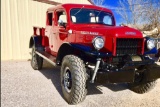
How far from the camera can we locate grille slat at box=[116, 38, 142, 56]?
14.9 ft

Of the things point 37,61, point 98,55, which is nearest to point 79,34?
point 98,55

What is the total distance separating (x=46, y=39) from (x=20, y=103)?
117 inches

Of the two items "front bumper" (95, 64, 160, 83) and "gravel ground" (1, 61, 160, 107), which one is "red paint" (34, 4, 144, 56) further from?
"gravel ground" (1, 61, 160, 107)

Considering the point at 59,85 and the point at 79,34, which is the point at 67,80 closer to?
the point at 79,34

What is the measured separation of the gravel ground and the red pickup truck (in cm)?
31

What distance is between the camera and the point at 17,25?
9.99 metres

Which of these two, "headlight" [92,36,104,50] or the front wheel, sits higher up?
"headlight" [92,36,104,50]

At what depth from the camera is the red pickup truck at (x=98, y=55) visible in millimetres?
4254

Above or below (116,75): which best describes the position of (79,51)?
above

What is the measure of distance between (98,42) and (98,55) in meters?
0.26

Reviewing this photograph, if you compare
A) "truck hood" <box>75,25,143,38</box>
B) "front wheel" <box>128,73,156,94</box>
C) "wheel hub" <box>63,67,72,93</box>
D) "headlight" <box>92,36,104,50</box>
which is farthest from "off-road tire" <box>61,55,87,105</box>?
"front wheel" <box>128,73,156,94</box>

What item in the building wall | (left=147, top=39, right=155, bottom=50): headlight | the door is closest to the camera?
(left=147, top=39, right=155, bottom=50): headlight

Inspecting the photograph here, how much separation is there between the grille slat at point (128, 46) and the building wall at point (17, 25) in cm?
657

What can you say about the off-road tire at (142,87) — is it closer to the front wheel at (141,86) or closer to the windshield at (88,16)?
the front wheel at (141,86)
